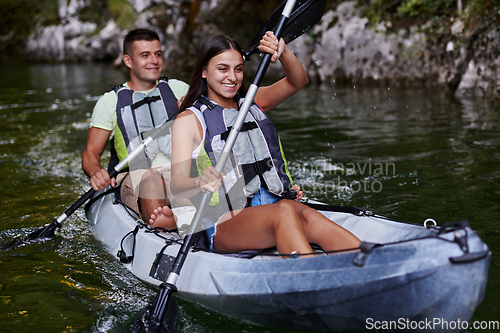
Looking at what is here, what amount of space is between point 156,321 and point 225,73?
4.30 ft

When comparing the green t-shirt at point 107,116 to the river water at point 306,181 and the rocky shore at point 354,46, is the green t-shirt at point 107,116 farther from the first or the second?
the rocky shore at point 354,46

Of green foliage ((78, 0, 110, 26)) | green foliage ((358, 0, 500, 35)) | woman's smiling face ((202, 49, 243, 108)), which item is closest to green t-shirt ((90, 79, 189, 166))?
woman's smiling face ((202, 49, 243, 108))

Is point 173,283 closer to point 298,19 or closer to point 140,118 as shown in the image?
point 140,118

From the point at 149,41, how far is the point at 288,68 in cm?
131

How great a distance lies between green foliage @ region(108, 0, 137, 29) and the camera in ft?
74.9

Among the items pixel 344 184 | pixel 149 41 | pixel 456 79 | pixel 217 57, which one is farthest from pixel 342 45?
pixel 217 57

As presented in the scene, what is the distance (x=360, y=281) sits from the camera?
5.98ft

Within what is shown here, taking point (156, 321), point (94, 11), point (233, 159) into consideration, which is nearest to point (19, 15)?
point (94, 11)

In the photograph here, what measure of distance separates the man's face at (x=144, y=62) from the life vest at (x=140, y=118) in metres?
0.10

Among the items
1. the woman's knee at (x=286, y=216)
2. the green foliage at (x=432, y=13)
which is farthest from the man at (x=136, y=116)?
the green foliage at (x=432, y=13)

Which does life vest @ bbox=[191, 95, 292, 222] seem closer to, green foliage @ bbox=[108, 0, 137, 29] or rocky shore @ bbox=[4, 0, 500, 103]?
rocky shore @ bbox=[4, 0, 500, 103]

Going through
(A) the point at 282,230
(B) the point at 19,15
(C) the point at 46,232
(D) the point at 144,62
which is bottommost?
(C) the point at 46,232

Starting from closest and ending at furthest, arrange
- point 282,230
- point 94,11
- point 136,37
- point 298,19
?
point 282,230
point 298,19
point 136,37
point 94,11

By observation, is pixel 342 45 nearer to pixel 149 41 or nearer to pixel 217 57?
pixel 149 41
